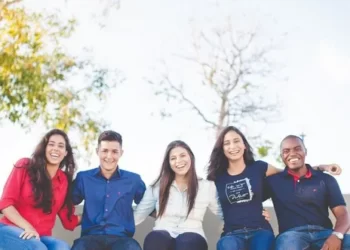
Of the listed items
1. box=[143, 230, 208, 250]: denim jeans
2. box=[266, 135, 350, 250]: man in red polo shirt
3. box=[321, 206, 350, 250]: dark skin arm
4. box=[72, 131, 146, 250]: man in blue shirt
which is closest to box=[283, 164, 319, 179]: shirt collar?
box=[266, 135, 350, 250]: man in red polo shirt

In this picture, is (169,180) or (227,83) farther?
(227,83)

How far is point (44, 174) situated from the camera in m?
3.37

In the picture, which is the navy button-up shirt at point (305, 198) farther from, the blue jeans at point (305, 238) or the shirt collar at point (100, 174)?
the shirt collar at point (100, 174)

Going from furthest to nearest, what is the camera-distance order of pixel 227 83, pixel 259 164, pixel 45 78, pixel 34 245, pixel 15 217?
pixel 227 83 → pixel 45 78 → pixel 259 164 → pixel 15 217 → pixel 34 245

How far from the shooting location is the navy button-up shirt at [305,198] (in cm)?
338

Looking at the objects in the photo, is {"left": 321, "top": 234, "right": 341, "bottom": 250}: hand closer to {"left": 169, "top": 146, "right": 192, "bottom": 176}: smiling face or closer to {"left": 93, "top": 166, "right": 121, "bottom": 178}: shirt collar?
{"left": 169, "top": 146, "right": 192, "bottom": 176}: smiling face

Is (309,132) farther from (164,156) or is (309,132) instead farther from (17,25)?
(164,156)

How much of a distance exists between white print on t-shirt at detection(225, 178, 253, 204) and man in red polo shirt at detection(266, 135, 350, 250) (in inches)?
5.7

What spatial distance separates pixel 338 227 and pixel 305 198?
258 millimetres

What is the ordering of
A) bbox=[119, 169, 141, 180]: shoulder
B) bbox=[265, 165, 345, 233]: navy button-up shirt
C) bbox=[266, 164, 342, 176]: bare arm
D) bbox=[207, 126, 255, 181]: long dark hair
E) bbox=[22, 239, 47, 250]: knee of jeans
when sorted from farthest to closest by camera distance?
bbox=[207, 126, 255, 181]: long dark hair
bbox=[119, 169, 141, 180]: shoulder
bbox=[266, 164, 342, 176]: bare arm
bbox=[265, 165, 345, 233]: navy button-up shirt
bbox=[22, 239, 47, 250]: knee of jeans

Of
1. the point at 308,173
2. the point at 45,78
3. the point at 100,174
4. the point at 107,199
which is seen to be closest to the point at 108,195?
the point at 107,199

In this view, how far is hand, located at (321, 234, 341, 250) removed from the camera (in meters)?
3.12

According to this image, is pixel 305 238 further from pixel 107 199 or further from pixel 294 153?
pixel 107 199

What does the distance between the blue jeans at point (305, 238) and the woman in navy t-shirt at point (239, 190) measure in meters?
0.09
